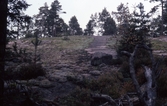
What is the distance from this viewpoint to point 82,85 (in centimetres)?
936

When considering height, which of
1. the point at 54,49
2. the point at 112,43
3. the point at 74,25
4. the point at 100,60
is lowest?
the point at 100,60

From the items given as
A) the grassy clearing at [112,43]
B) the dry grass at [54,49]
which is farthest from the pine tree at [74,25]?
the dry grass at [54,49]

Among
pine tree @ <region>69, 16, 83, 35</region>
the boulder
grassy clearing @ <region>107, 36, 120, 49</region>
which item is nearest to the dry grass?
the boulder

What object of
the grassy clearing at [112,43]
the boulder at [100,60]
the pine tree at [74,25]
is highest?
the pine tree at [74,25]

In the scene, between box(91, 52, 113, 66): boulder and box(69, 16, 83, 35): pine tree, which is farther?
box(69, 16, 83, 35): pine tree

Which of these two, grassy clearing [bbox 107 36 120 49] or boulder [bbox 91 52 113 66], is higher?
grassy clearing [bbox 107 36 120 49]

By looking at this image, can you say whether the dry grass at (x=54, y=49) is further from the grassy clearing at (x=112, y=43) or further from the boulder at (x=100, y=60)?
the grassy clearing at (x=112, y=43)

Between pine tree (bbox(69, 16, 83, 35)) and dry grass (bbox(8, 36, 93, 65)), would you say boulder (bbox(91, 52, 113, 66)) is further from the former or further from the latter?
pine tree (bbox(69, 16, 83, 35))

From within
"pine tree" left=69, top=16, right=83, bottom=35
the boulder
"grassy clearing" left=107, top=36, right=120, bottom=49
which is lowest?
the boulder

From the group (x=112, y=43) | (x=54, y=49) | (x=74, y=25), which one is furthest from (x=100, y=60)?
(x=74, y=25)

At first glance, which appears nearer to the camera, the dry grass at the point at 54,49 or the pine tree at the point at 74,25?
the dry grass at the point at 54,49

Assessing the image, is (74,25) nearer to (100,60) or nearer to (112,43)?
(112,43)

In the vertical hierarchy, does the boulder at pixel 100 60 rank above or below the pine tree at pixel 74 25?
below

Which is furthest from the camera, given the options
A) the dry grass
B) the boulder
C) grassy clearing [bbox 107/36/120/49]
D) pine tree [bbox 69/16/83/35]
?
pine tree [bbox 69/16/83/35]
